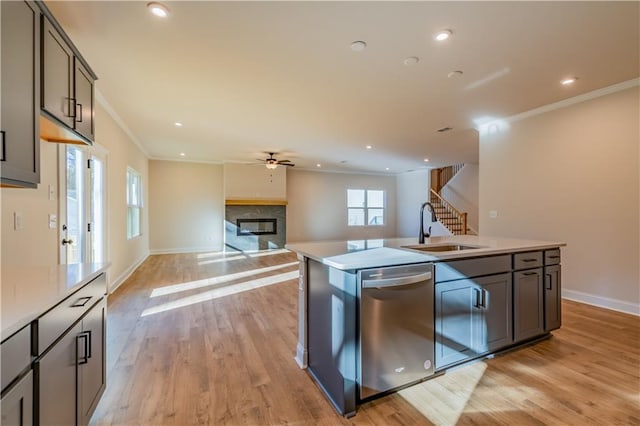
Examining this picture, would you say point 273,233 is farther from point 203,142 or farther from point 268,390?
point 268,390

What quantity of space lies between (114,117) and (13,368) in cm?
459

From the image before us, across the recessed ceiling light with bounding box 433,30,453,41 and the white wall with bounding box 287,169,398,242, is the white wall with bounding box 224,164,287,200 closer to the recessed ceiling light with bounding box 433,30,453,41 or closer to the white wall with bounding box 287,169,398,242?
the white wall with bounding box 287,169,398,242

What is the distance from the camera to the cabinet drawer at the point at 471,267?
2.07 m

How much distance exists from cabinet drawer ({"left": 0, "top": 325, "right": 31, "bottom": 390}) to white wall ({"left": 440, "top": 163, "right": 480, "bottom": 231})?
393 inches

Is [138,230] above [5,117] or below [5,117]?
below

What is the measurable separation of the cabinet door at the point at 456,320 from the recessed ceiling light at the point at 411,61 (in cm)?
207

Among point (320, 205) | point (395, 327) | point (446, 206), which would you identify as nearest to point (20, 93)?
point (395, 327)

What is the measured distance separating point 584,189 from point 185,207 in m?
8.75

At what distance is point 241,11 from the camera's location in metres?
2.12

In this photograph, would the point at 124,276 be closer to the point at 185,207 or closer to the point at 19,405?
the point at 185,207

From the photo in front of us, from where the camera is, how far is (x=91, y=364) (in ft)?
5.12

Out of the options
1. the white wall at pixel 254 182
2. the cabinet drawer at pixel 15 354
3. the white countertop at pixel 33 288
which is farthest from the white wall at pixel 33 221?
the white wall at pixel 254 182

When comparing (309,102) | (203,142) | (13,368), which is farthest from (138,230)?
(13,368)

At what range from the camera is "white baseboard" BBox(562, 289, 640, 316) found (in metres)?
3.39
